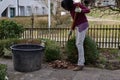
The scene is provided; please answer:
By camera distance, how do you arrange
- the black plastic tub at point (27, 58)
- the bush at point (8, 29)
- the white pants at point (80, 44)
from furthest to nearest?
the bush at point (8, 29), the white pants at point (80, 44), the black plastic tub at point (27, 58)

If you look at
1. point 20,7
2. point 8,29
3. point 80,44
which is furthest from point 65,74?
point 20,7

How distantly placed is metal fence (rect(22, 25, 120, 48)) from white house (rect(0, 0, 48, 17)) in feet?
93.4

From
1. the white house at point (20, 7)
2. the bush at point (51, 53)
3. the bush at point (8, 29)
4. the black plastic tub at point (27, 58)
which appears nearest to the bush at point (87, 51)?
the bush at point (51, 53)

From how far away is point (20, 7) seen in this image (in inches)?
1719

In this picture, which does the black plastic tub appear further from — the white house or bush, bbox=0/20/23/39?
the white house

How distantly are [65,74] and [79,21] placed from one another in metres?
1.28

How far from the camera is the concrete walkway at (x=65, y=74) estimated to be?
6.73 meters

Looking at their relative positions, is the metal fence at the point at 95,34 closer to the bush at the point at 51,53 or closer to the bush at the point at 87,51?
the bush at the point at 51,53

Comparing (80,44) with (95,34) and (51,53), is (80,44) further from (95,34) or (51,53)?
(95,34)

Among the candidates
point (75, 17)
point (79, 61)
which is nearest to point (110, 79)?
point (79, 61)

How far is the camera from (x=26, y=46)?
25.6ft

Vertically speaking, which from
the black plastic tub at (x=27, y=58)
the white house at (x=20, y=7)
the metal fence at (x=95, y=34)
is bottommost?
the black plastic tub at (x=27, y=58)

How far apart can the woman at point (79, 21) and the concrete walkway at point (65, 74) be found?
1.02 ft

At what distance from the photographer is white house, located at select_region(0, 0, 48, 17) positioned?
40.3 meters
